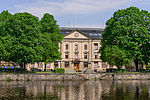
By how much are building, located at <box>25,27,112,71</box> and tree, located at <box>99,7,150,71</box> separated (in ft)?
89.9

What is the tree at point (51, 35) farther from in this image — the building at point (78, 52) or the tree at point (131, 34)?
the building at point (78, 52)

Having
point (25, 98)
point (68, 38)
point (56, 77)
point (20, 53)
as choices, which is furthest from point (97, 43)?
point (25, 98)

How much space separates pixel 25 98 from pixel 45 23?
150 ft

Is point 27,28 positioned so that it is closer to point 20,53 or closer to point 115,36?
point 20,53

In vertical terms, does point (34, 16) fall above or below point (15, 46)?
above

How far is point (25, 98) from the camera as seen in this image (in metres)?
31.8

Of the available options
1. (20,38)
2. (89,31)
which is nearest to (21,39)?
(20,38)

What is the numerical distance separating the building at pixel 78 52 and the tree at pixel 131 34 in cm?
2741

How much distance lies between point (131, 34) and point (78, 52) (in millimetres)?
33967

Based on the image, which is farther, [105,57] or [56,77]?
[105,57]

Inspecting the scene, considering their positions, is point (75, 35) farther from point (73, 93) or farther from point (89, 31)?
point (73, 93)

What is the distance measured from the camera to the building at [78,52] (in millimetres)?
97250

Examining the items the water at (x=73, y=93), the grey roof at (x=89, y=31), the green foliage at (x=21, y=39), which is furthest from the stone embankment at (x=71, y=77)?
the grey roof at (x=89, y=31)

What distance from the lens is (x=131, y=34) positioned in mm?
68812
